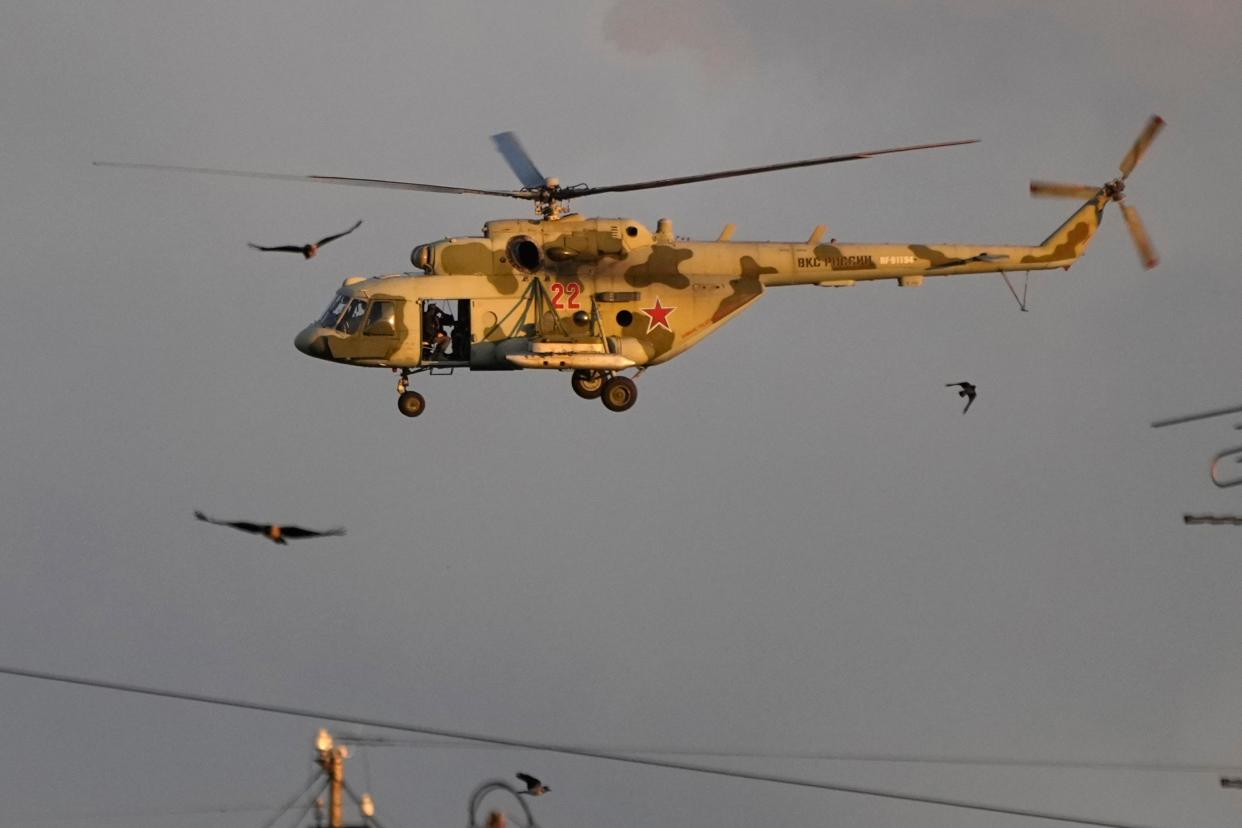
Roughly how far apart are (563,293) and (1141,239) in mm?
13293

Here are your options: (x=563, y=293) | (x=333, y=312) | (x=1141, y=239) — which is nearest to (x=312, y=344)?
(x=333, y=312)

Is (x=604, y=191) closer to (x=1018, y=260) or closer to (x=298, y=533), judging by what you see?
A: (x=1018, y=260)

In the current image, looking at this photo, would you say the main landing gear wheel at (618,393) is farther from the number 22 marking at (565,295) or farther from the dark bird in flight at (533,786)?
the dark bird in flight at (533,786)

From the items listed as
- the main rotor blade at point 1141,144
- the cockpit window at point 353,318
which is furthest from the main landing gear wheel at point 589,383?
the main rotor blade at point 1141,144

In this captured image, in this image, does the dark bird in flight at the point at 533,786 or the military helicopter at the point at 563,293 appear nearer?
the dark bird in flight at the point at 533,786

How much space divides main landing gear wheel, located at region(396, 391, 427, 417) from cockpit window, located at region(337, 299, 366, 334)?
6.33 feet

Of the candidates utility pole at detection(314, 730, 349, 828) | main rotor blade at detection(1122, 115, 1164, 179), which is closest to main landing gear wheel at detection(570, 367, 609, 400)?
main rotor blade at detection(1122, 115, 1164, 179)

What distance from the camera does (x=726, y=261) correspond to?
55.8m

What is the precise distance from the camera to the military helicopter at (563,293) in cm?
5469

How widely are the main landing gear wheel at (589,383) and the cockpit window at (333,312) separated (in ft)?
17.9

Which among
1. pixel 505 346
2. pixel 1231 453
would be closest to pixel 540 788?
pixel 1231 453

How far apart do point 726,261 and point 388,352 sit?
7.84m

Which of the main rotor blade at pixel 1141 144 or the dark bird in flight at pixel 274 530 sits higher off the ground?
the main rotor blade at pixel 1141 144

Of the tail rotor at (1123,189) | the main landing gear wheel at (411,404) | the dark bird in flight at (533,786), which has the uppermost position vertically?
the tail rotor at (1123,189)
